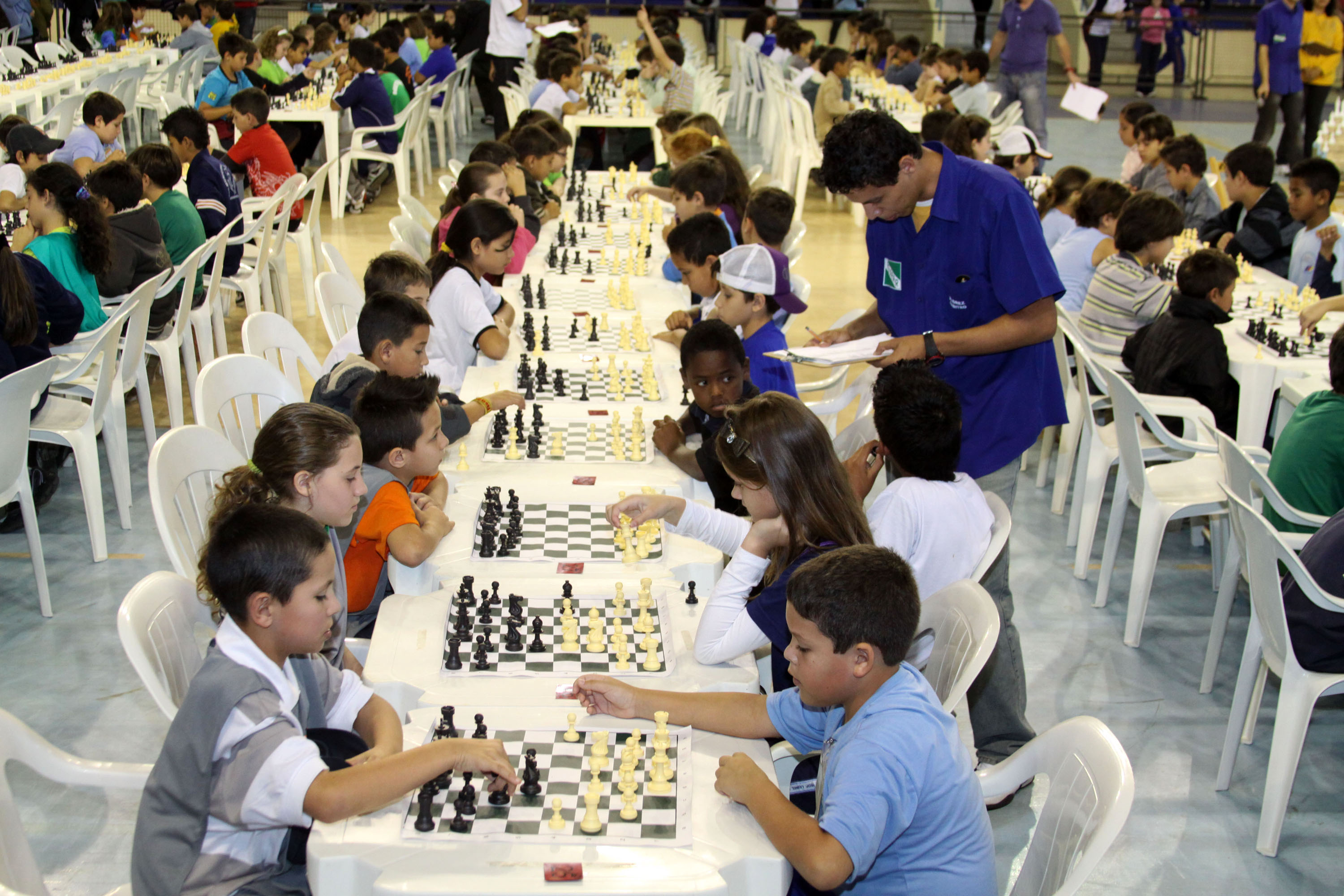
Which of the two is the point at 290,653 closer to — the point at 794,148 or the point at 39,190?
the point at 39,190

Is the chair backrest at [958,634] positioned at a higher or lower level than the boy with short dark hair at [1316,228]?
lower

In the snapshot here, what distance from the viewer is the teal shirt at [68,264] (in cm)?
462

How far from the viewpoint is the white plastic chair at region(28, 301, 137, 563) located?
4078 millimetres

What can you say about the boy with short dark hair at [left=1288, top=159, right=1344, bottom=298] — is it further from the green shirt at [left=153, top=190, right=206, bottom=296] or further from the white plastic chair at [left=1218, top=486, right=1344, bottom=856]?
the green shirt at [left=153, top=190, right=206, bottom=296]

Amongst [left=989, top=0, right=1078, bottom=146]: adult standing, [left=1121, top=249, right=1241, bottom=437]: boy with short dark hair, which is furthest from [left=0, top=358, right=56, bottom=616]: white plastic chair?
[left=989, top=0, right=1078, bottom=146]: adult standing

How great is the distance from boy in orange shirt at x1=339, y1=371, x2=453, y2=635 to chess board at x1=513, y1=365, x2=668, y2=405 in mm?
765

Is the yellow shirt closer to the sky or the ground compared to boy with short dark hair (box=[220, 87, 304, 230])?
closer to the sky

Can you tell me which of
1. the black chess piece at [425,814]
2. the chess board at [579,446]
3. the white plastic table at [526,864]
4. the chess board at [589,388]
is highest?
the chess board at [589,388]

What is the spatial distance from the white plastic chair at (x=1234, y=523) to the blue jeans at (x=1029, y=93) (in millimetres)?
7636

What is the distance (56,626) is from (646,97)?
860cm

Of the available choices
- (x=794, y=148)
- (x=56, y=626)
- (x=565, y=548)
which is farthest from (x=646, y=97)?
(x=565, y=548)

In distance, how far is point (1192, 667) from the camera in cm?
387

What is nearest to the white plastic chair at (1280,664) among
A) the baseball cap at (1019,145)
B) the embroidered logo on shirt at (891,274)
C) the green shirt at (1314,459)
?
the green shirt at (1314,459)

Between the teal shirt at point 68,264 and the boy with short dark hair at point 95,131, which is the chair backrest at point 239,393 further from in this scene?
the boy with short dark hair at point 95,131
